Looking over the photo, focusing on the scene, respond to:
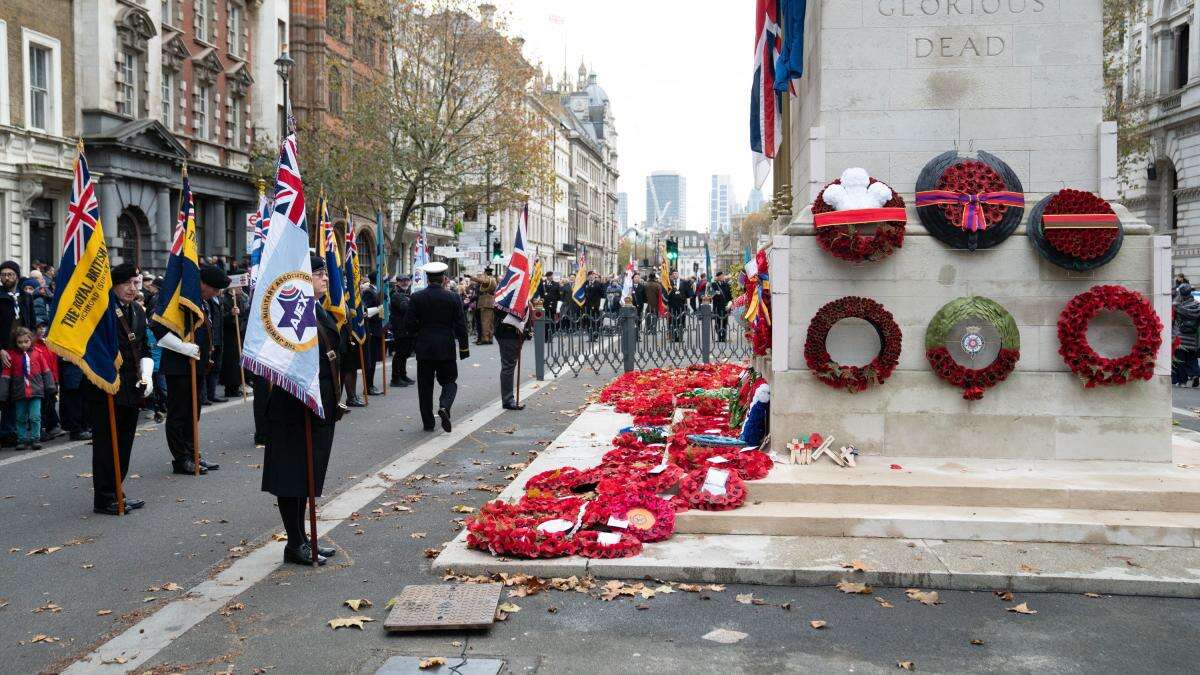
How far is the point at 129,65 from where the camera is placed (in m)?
30.9

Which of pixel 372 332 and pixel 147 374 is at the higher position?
pixel 372 332

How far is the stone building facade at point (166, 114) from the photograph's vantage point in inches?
1137

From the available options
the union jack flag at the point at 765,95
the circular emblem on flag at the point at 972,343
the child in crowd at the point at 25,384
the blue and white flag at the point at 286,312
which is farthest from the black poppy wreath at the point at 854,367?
the child in crowd at the point at 25,384

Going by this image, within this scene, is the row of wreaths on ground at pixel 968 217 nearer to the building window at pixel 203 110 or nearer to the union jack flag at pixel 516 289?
the union jack flag at pixel 516 289

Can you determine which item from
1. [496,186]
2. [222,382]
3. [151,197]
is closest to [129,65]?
[151,197]

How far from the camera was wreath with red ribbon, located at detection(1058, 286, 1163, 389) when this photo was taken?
28.3 ft

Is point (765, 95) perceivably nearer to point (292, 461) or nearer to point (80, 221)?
point (80, 221)

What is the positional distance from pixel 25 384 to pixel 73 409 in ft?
3.06

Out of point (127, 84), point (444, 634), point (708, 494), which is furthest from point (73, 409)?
point (127, 84)

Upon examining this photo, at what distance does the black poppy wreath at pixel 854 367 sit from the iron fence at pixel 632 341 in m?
11.8

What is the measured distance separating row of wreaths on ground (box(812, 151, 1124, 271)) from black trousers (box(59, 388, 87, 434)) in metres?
8.77

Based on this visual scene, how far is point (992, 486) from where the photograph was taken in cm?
783

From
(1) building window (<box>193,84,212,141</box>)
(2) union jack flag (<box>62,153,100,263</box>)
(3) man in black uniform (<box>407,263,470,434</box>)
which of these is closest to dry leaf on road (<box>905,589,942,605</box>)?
(2) union jack flag (<box>62,153,100,263</box>)

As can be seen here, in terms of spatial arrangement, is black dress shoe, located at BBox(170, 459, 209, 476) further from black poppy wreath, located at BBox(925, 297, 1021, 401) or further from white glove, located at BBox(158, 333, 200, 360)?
black poppy wreath, located at BBox(925, 297, 1021, 401)
